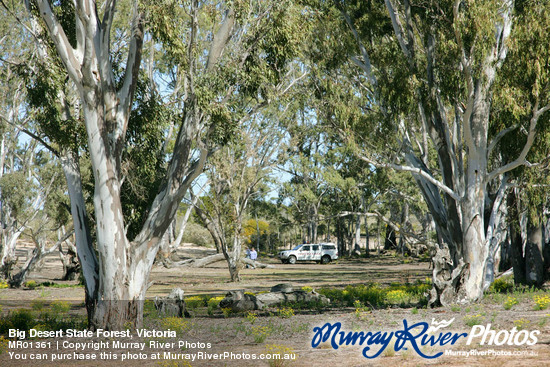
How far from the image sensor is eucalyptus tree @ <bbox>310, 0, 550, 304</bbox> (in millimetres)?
11623

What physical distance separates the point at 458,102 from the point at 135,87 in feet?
26.0

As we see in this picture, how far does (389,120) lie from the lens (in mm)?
13898

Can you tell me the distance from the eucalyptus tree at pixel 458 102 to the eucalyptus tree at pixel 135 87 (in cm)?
383

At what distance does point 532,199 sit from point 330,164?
87.9 ft

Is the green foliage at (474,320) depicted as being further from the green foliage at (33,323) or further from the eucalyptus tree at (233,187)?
the eucalyptus tree at (233,187)

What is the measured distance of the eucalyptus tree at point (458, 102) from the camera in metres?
11.6

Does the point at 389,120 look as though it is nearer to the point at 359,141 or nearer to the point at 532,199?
the point at 359,141

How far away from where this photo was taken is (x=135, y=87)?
10.8m

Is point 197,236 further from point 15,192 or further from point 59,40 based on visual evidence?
point 59,40

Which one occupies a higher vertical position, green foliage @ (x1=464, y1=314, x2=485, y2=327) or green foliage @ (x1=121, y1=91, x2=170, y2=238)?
green foliage @ (x1=121, y1=91, x2=170, y2=238)

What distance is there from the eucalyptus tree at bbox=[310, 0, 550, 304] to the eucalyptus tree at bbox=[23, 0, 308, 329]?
3831mm

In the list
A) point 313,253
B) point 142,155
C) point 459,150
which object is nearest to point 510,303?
point 459,150

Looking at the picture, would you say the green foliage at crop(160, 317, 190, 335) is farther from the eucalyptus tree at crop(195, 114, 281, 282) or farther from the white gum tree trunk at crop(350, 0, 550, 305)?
the eucalyptus tree at crop(195, 114, 281, 282)

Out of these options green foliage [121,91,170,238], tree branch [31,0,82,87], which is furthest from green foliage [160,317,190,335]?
tree branch [31,0,82,87]
